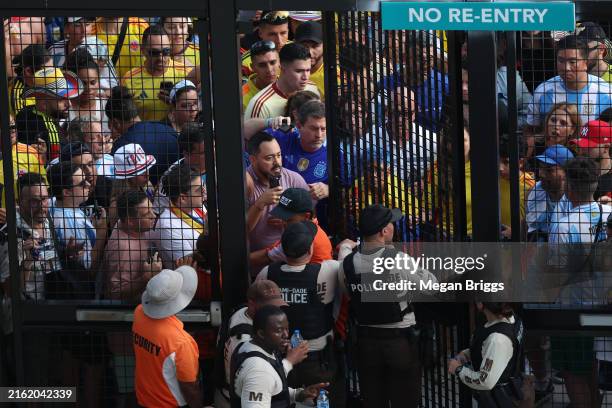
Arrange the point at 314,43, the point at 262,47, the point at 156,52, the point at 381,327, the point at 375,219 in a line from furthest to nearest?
1. the point at 314,43
2. the point at 262,47
3. the point at 156,52
4. the point at 381,327
5. the point at 375,219

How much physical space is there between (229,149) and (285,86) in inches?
45.5

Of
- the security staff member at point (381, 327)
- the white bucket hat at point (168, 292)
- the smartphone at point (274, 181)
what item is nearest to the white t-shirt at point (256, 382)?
the white bucket hat at point (168, 292)

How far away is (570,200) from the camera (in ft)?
20.4

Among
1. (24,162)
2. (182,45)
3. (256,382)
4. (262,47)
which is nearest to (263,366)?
(256,382)

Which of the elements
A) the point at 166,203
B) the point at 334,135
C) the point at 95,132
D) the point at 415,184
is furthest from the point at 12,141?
the point at 415,184

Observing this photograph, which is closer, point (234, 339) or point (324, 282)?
point (234, 339)

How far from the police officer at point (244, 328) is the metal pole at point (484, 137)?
1.15 meters

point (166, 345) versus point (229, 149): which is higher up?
point (229, 149)

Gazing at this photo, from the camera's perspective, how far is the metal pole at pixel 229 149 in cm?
607

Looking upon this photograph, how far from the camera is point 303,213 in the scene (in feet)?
20.8

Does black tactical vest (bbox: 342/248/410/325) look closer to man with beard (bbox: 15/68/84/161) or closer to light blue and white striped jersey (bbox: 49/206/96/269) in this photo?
light blue and white striped jersey (bbox: 49/206/96/269)

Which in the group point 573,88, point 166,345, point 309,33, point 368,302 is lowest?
point 166,345

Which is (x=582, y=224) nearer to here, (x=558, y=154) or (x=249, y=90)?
(x=558, y=154)

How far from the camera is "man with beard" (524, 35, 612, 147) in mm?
6176
